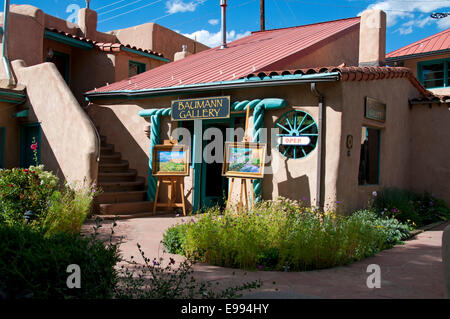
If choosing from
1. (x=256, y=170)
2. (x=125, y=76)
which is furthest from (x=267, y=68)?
(x=125, y=76)

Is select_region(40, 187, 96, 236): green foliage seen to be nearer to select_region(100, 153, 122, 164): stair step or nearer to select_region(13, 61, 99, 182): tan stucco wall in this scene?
select_region(13, 61, 99, 182): tan stucco wall

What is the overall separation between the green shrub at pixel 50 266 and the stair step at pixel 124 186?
6402mm

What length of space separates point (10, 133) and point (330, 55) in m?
8.98

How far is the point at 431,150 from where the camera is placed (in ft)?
36.0

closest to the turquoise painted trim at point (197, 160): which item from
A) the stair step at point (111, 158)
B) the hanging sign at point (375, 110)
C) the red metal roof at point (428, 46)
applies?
the stair step at point (111, 158)

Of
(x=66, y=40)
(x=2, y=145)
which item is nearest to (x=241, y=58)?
(x=66, y=40)

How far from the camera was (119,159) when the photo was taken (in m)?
11.2

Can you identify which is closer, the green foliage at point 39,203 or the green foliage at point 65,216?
the green foliage at point 65,216

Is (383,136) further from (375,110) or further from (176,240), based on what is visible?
(176,240)

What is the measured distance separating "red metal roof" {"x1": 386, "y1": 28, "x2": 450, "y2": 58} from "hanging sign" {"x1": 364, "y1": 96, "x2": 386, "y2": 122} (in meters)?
6.41

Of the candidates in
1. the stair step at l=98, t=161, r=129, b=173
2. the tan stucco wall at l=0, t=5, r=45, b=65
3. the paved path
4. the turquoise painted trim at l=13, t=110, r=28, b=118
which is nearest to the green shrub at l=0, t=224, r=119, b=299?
the paved path

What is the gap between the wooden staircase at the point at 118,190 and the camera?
9.38 metres

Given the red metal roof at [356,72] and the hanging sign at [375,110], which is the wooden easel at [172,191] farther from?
the hanging sign at [375,110]

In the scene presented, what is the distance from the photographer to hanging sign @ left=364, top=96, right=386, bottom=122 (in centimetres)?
880
